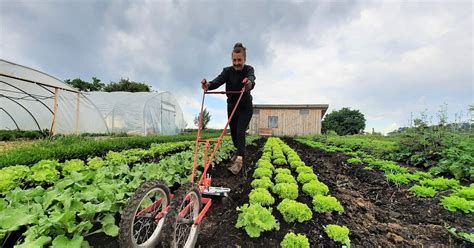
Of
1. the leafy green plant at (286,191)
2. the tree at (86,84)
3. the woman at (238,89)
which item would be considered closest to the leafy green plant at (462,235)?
the leafy green plant at (286,191)

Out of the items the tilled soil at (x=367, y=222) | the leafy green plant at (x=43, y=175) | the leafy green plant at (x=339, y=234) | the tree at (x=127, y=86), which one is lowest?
the tilled soil at (x=367, y=222)

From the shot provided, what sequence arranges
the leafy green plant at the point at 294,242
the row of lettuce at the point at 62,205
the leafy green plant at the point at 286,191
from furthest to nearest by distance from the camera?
the leafy green plant at the point at 286,191 < the leafy green plant at the point at 294,242 < the row of lettuce at the point at 62,205

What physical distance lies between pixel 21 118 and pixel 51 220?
1403 cm

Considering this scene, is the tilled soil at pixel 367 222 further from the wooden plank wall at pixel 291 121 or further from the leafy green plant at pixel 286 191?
the wooden plank wall at pixel 291 121

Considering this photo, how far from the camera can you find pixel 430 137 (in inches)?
244

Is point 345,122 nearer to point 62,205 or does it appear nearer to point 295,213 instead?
point 295,213

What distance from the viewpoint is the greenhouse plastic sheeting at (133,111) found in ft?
52.3

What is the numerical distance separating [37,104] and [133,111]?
17.2 ft

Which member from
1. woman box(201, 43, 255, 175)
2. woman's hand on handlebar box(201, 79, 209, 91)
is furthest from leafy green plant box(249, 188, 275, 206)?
woman's hand on handlebar box(201, 79, 209, 91)

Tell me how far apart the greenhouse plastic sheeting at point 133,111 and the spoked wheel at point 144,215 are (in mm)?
14931

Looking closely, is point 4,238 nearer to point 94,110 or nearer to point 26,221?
point 26,221

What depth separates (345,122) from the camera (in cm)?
4275

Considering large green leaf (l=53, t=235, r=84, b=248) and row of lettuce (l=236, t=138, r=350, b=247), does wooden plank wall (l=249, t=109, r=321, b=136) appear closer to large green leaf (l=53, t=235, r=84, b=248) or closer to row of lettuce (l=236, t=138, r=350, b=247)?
row of lettuce (l=236, t=138, r=350, b=247)

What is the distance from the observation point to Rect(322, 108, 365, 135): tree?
41.7m
